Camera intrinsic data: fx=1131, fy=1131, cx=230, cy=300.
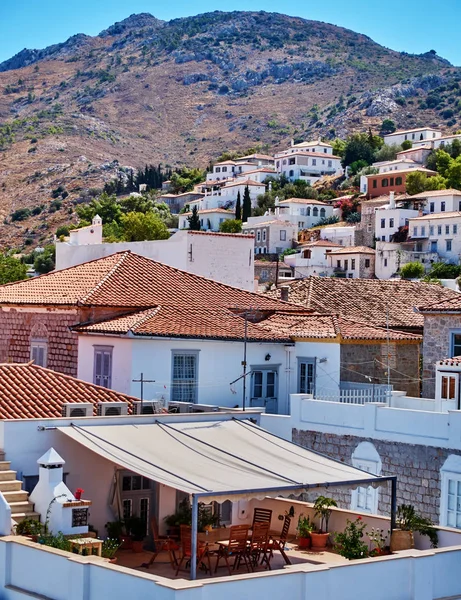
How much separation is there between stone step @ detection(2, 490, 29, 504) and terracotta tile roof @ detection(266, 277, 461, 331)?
1762cm

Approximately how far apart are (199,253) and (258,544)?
20.5 meters

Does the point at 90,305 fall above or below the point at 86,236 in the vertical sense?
below

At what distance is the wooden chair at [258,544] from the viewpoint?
1612cm

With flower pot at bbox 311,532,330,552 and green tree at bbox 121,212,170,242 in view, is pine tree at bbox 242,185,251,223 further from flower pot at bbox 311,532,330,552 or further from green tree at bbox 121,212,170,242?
flower pot at bbox 311,532,330,552

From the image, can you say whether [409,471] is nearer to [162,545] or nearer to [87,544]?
[162,545]

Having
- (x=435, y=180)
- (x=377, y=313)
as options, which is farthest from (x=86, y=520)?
(x=435, y=180)

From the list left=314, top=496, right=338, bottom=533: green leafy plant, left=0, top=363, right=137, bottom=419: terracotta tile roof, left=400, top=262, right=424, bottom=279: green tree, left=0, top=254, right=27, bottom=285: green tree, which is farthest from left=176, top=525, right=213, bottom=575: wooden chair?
left=400, top=262, right=424, bottom=279: green tree

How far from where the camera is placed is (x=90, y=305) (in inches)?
1073

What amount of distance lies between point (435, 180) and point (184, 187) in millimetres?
61391

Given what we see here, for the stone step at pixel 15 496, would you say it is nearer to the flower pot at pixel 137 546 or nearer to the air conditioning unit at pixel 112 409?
the flower pot at pixel 137 546

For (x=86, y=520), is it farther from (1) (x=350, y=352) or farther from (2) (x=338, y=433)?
(1) (x=350, y=352)

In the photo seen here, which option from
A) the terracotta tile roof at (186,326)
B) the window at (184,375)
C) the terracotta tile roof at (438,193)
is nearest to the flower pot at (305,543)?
the window at (184,375)

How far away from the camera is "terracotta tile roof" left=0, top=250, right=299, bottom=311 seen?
28203mm

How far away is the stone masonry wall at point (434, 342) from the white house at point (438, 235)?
78.3 m
